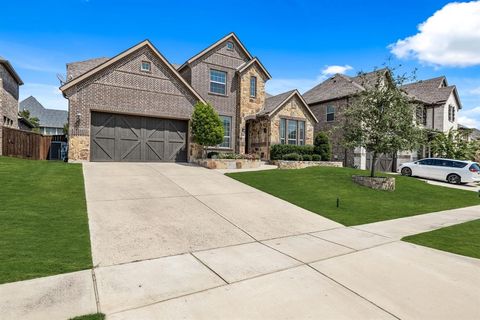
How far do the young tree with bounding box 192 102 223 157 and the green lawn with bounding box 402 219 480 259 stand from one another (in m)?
12.7

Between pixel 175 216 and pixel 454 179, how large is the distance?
20.7m

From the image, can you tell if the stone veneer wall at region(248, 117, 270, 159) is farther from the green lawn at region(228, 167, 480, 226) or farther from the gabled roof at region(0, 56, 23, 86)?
the gabled roof at region(0, 56, 23, 86)

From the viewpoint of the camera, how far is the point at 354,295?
3.67 metres

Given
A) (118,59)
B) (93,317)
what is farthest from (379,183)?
(118,59)

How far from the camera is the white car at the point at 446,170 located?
18.4 m

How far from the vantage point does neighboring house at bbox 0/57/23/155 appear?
18.1 meters

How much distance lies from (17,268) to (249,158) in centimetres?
1522

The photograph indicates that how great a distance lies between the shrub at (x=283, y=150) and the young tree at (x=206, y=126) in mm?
4901

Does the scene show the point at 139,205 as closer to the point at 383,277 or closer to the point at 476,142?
the point at 383,277

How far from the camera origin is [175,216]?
738cm

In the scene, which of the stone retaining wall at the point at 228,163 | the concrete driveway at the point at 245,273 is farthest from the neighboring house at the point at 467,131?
the concrete driveway at the point at 245,273

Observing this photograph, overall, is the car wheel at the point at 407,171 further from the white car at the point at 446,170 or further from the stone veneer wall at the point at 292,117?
the stone veneer wall at the point at 292,117

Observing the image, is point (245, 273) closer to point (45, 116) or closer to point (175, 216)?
point (175, 216)

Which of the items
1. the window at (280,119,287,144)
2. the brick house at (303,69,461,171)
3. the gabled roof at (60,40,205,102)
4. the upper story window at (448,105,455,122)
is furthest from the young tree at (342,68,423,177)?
the upper story window at (448,105,455,122)
